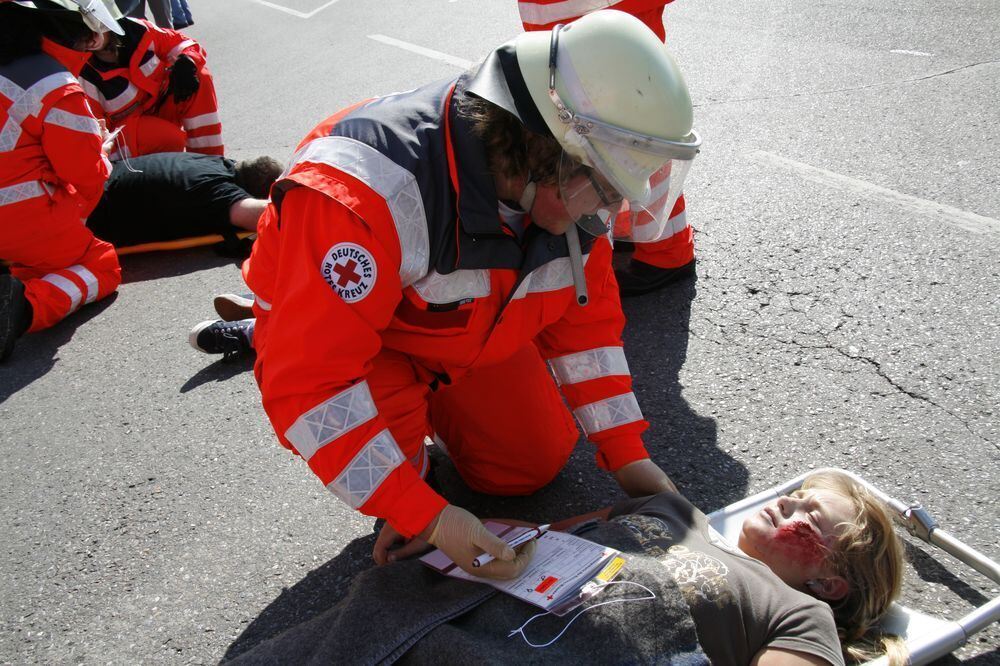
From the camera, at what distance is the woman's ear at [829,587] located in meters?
2.32

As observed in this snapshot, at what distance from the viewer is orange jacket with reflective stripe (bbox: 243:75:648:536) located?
197 centimetres

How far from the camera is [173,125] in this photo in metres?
5.43

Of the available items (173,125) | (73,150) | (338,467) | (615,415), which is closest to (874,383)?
(615,415)

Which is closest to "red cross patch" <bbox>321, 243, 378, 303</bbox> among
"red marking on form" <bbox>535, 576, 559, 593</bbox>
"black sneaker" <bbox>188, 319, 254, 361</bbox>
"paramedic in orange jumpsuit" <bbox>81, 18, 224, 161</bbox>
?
"red marking on form" <bbox>535, 576, 559, 593</bbox>

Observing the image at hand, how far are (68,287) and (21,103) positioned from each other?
878 millimetres

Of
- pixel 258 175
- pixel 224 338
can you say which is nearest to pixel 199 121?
pixel 258 175

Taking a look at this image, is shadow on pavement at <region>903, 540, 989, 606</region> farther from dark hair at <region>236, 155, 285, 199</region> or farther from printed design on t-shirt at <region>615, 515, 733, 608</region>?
dark hair at <region>236, 155, 285, 199</region>

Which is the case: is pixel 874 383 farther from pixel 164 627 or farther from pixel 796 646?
pixel 164 627

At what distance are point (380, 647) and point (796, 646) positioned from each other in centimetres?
99

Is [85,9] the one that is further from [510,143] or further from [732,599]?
[732,599]

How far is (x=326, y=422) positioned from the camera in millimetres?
1993

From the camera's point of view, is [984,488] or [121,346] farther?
[121,346]

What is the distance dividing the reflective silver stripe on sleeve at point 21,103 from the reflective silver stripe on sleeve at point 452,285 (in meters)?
2.76

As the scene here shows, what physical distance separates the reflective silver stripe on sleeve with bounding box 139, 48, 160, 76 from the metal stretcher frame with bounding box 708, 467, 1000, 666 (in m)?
4.41
